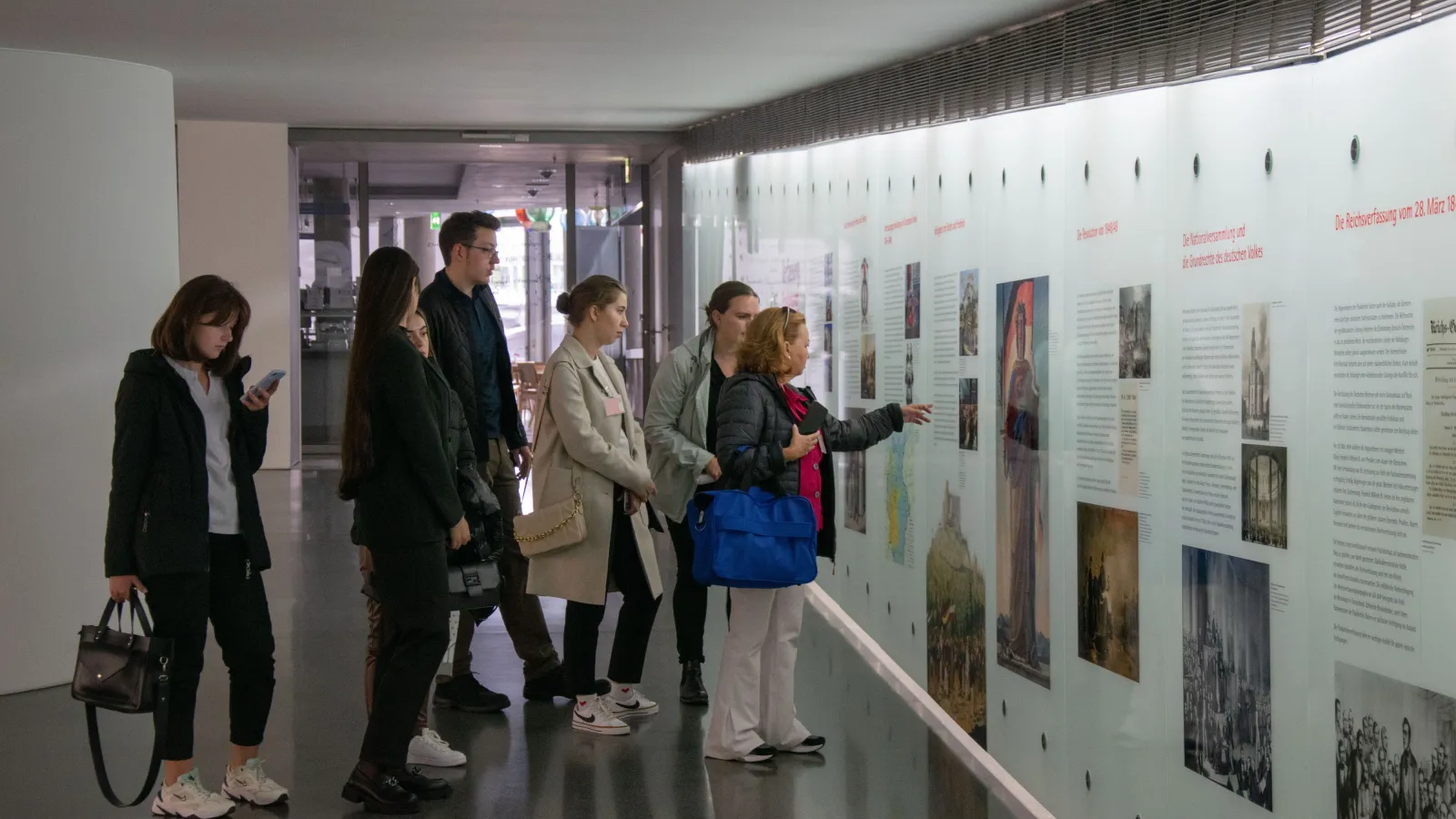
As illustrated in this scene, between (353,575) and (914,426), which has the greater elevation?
(914,426)

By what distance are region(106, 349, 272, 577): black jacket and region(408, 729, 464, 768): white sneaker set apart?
1.23 metres

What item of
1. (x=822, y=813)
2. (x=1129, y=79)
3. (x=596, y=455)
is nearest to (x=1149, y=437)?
(x=1129, y=79)

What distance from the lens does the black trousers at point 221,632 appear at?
4172 mm

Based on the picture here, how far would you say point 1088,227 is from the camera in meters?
4.22

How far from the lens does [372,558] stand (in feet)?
14.2

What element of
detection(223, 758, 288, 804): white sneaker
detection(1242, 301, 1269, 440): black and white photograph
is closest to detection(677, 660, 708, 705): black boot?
detection(223, 758, 288, 804): white sneaker

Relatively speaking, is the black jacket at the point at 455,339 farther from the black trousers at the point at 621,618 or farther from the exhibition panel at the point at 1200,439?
the exhibition panel at the point at 1200,439

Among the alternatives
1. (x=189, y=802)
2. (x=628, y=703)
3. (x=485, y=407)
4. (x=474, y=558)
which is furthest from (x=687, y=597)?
(x=189, y=802)

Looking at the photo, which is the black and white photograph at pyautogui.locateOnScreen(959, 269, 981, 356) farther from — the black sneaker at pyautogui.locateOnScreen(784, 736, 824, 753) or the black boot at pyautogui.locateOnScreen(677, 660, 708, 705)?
the black boot at pyautogui.locateOnScreen(677, 660, 708, 705)

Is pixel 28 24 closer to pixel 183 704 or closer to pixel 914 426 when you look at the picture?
pixel 183 704

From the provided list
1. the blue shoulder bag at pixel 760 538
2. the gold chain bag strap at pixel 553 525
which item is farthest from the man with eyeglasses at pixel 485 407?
the blue shoulder bag at pixel 760 538

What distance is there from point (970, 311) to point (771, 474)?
1152 millimetres

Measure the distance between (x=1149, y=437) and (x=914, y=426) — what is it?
7.24ft

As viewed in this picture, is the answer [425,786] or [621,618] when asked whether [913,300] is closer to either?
[621,618]
